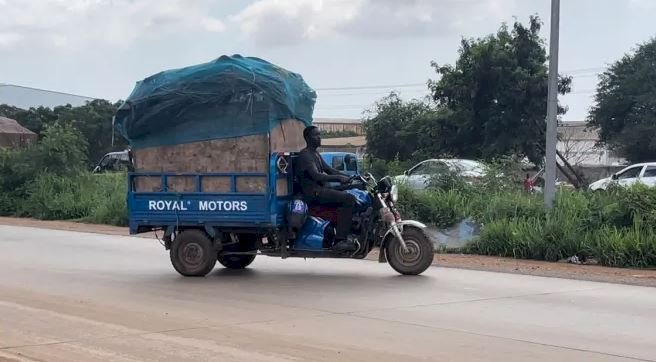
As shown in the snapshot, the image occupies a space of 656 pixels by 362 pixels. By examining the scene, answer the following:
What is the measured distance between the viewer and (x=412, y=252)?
41.1ft

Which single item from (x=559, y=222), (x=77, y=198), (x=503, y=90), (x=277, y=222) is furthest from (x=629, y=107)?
(x=277, y=222)

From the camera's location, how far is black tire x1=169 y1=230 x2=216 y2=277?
12695mm

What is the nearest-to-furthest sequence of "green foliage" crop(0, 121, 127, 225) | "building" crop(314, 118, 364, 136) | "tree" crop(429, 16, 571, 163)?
1. "green foliage" crop(0, 121, 127, 225)
2. "tree" crop(429, 16, 571, 163)
3. "building" crop(314, 118, 364, 136)

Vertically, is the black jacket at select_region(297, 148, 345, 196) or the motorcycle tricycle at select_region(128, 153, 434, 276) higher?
the black jacket at select_region(297, 148, 345, 196)

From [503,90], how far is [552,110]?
56.6 ft

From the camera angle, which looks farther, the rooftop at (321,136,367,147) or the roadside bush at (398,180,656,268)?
the rooftop at (321,136,367,147)

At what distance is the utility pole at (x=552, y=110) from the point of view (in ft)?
55.4

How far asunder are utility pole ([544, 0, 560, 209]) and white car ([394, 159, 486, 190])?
3.21 m

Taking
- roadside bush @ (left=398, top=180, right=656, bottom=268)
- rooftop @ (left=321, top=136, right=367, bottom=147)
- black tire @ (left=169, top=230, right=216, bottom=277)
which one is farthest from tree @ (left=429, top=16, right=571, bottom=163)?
black tire @ (left=169, top=230, right=216, bottom=277)

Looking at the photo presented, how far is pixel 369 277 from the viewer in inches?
500

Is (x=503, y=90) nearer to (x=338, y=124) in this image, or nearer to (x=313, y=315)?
(x=313, y=315)

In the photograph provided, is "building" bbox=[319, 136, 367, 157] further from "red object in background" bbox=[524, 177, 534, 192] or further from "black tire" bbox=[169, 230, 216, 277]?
"black tire" bbox=[169, 230, 216, 277]

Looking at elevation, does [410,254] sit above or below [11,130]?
below

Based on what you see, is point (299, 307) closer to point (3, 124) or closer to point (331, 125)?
point (3, 124)
